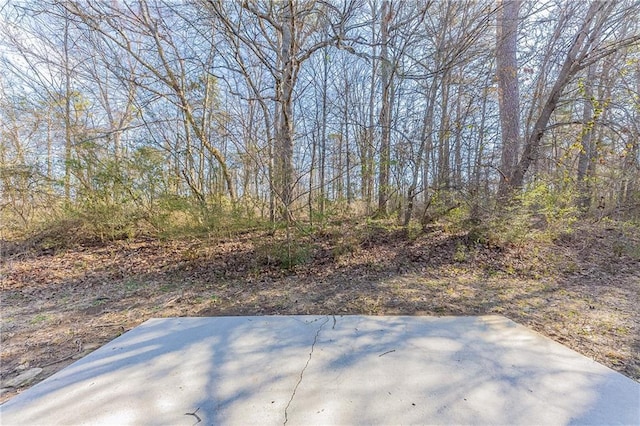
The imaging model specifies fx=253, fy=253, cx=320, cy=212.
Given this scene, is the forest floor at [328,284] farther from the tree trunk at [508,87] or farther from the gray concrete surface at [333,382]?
the tree trunk at [508,87]

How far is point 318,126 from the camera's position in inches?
180

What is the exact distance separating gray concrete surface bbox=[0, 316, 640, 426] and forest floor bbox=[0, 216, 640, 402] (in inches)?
17.2

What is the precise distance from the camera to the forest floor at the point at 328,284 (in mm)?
2164

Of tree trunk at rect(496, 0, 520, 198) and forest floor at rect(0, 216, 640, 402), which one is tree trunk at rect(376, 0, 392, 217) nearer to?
forest floor at rect(0, 216, 640, 402)

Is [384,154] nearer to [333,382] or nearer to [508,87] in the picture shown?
[508,87]

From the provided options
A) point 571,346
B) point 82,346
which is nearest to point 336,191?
point 571,346

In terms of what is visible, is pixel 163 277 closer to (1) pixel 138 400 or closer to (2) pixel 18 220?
(1) pixel 138 400

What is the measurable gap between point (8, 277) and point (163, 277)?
7.22 ft

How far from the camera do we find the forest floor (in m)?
2.16

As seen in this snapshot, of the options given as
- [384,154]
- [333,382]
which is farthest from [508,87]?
[333,382]

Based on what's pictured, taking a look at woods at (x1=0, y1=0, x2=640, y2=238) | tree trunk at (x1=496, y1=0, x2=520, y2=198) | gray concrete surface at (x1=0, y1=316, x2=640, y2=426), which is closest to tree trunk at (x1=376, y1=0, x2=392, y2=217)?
woods at (x1=0, y1=0, x2=640, y2=238)

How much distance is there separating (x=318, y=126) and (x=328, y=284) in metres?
2.82

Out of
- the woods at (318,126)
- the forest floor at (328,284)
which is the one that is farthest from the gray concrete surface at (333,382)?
the woods at (318,126)

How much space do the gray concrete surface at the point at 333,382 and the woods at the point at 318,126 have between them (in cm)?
218
